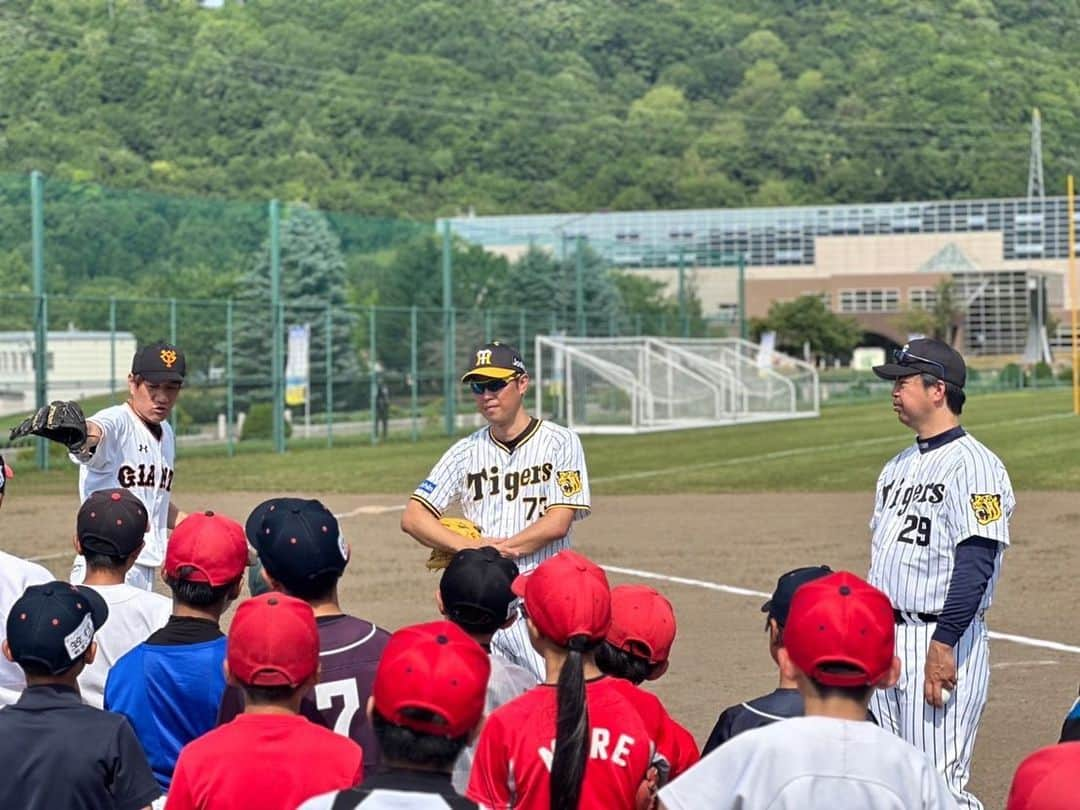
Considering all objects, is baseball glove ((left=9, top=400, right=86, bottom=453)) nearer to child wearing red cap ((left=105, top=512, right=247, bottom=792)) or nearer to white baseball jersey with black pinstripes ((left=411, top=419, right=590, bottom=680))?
white baseball jersey with black pinstripes ((left=411, top=419, right=590, bottom=680))

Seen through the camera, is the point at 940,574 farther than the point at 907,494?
No

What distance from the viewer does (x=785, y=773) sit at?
3.68 metres

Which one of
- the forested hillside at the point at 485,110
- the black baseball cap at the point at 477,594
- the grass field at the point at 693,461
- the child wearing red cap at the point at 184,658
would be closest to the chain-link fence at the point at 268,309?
the grass field at the point at 693,461

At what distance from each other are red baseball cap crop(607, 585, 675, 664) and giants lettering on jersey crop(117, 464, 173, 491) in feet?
13.6

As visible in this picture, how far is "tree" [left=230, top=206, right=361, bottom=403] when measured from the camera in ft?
117

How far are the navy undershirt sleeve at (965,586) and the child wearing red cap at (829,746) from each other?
214 centimetres

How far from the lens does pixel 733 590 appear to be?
45.5 ft

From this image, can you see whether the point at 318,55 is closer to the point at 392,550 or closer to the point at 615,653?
the point at 392,550

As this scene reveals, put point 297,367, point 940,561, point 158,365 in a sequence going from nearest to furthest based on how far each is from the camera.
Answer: point 940,561
point 158,365
point 297,367

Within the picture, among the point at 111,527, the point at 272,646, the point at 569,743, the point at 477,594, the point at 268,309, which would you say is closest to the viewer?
the point at 272,646

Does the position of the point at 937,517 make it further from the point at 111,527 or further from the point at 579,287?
the point at 579,287

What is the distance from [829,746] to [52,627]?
2095mm

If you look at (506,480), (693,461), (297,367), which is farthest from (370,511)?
(297,367)

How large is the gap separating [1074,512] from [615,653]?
16091 millimetres
